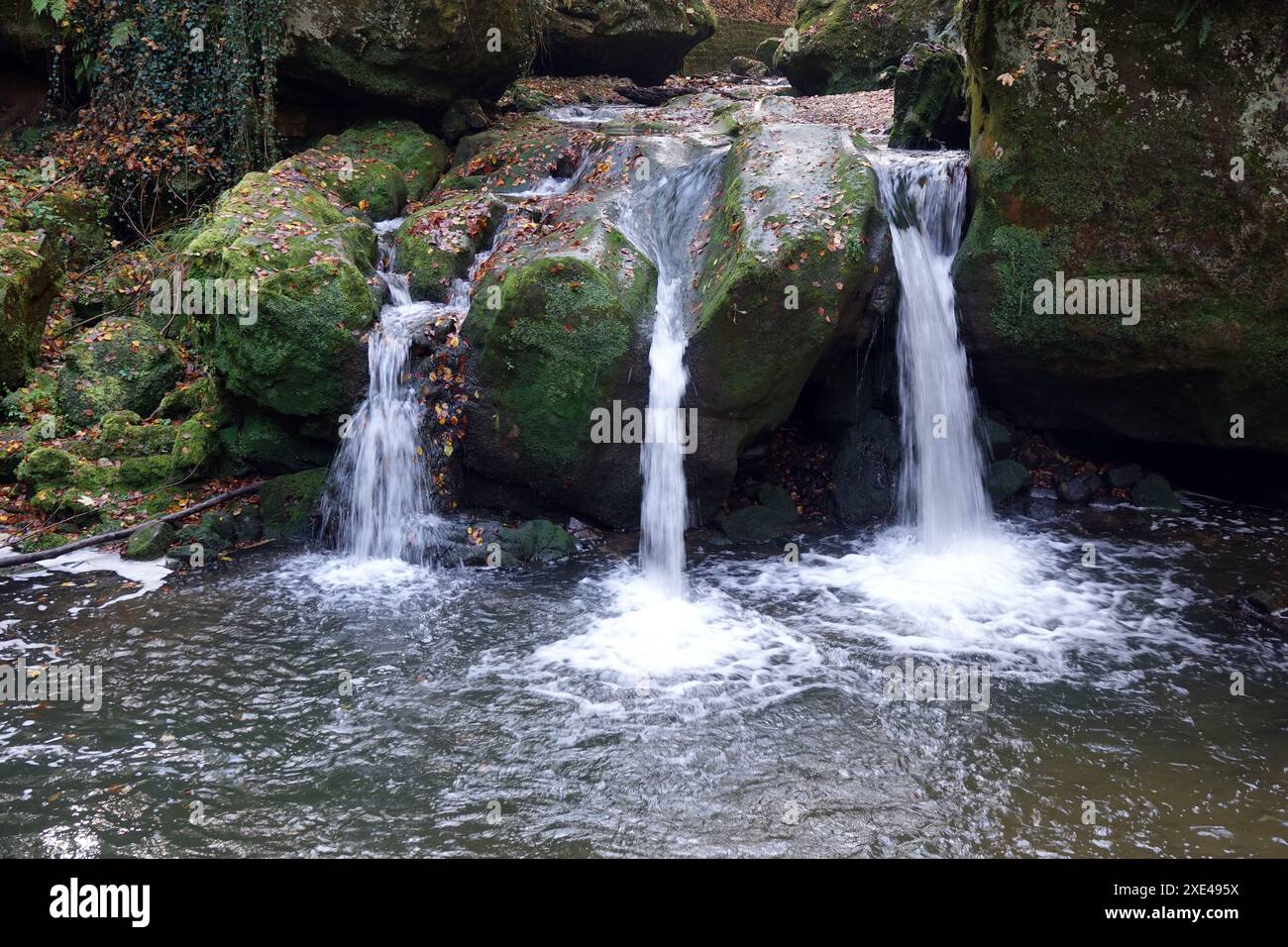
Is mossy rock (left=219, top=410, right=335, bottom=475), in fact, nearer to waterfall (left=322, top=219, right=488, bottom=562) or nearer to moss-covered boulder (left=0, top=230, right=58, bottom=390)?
waterfall (left=322, top=219, right=488, bottom=562)

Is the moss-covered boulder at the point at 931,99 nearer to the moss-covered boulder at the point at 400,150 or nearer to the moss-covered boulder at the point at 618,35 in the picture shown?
the moss-covered boulder at the point at 400,150

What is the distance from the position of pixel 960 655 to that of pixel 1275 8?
666cm

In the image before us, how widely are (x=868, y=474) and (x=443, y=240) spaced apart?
5.69 meters

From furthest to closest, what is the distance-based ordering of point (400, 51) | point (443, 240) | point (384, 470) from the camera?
point (400, 51), point (443, 240), point (384, 470)

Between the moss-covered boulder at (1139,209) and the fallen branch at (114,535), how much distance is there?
26.9 ft

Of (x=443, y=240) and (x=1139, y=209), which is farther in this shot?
(x=443, y=240)

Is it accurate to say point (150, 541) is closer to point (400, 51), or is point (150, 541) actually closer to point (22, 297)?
point (22, 297)

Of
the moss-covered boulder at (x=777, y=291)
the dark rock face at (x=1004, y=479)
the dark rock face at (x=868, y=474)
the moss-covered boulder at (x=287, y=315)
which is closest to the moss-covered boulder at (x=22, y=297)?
→ the moss-covered boulder at (x=287, y=315)

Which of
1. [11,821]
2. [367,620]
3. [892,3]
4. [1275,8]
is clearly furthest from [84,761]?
[892,3]

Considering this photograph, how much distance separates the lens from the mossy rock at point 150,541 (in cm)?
922

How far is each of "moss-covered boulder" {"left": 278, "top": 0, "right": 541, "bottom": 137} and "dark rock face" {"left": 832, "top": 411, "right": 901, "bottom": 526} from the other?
24.6ft

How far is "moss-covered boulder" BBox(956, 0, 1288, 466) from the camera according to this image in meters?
8.91

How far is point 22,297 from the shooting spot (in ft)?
37.0

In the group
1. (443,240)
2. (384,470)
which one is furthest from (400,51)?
(384,470)
